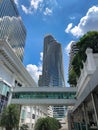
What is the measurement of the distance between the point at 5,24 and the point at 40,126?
3769cm

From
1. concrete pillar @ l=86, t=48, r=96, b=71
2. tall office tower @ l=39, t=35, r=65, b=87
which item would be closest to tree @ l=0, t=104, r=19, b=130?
concrete pillar @ l=86, t=48, r=96, b=71

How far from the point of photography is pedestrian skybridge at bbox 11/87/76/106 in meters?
22.2

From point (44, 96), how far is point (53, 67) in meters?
105

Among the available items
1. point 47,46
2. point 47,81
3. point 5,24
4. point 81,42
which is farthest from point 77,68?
point 47,46

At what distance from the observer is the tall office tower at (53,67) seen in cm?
12675

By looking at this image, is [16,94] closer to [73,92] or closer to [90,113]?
[73,92]

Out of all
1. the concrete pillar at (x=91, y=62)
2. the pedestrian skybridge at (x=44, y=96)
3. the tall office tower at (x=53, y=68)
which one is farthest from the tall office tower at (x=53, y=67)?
the concrete pillar at (x=91, y=62)

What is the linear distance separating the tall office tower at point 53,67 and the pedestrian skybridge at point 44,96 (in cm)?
10166

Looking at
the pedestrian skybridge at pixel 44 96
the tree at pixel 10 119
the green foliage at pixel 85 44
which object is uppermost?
the green foliage at pixel 85 44

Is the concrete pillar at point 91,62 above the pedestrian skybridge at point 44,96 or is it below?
above

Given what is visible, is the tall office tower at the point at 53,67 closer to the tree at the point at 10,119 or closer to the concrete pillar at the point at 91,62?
the tree at the point at 10,119

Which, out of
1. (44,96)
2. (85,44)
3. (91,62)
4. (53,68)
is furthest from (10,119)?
(53,68)

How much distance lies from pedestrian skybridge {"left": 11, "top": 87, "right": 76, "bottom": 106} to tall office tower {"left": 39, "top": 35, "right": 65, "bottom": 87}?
101659 mm

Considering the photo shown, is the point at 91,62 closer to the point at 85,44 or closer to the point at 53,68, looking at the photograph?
the point at 85,44
